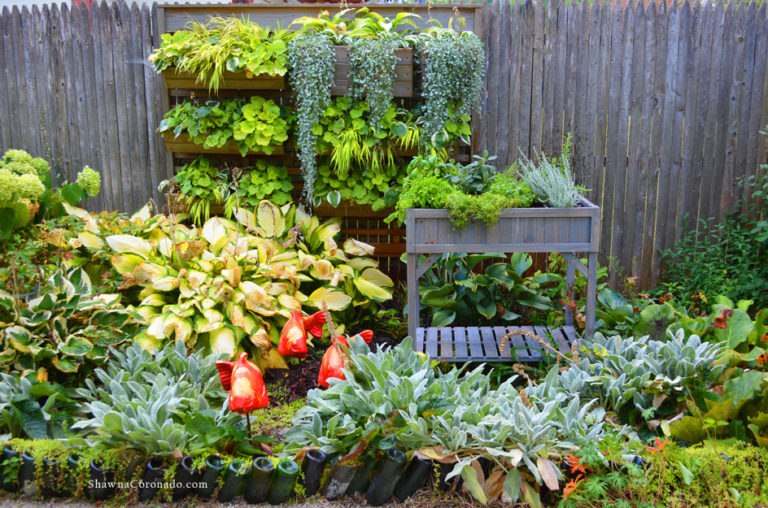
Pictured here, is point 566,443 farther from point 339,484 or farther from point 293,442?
point 293,442

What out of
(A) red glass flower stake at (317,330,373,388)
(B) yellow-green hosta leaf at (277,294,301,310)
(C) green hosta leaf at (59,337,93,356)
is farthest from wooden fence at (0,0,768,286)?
(A) red glass flower stake at (317,330,373,388)

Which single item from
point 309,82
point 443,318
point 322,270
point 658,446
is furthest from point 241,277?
point 658,446

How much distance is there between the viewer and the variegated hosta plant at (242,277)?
3852 millimetres

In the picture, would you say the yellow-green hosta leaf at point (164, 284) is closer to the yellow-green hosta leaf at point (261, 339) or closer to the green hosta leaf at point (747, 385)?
the yellow-green hosta leaf at point (261, 339)

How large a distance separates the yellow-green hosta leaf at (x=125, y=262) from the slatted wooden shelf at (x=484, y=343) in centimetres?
185

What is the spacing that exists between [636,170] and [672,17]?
1.15m

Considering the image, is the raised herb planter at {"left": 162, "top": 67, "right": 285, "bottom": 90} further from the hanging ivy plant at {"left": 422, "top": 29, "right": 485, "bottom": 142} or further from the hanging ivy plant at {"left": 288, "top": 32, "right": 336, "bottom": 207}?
the hanging ivy plant at {"left": 422, "top": 29, "right": 485, "bottom": 142}

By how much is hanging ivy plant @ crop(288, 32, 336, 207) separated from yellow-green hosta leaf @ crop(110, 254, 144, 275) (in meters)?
1.35

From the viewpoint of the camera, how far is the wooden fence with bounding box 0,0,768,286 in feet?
16.1

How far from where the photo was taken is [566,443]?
8.93 feet

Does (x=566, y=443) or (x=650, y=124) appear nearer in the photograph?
(x=566, y=443)

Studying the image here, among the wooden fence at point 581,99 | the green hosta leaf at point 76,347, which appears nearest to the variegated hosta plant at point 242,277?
the green hosta leaf at point 76,347

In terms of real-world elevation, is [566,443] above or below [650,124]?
below

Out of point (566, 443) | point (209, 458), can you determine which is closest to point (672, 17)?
point (566, 443)
